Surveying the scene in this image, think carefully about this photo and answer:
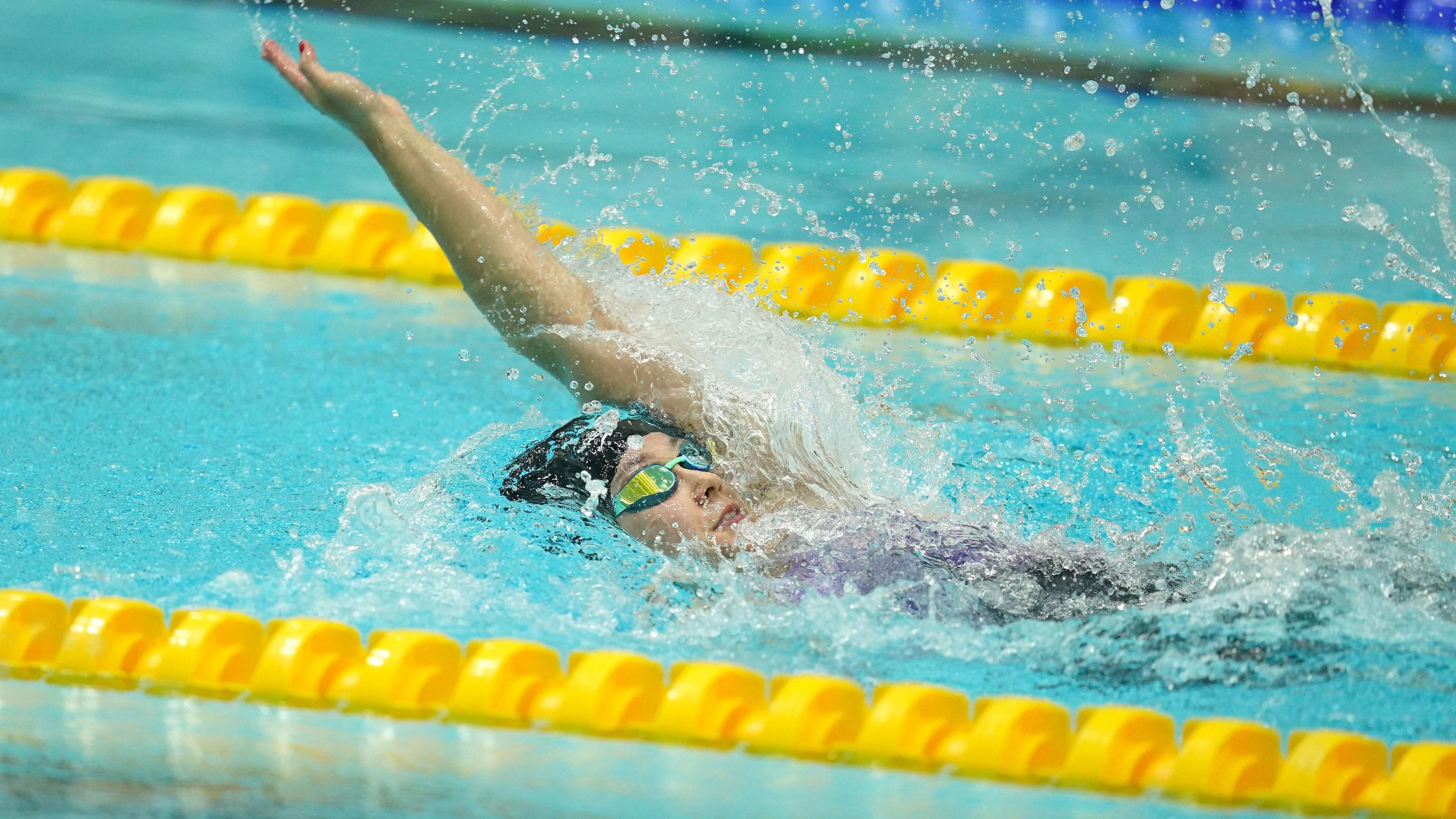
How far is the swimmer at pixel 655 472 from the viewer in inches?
91.5

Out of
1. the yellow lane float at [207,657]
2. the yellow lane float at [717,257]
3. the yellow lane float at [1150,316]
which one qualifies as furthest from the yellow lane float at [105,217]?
the yellow lane float at [1150,316]

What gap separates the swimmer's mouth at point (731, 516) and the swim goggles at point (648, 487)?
78 millimetres

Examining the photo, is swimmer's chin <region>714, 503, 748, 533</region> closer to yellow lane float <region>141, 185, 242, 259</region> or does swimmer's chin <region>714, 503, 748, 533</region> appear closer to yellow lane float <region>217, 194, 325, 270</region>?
yellow lane float <region>217, 194, 325, 270</region>

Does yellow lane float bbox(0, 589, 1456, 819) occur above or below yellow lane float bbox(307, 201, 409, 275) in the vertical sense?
below

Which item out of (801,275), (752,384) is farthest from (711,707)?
(801,275)

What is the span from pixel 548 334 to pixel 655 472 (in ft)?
0.97

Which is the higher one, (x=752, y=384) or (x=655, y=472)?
(x=752, y=384)

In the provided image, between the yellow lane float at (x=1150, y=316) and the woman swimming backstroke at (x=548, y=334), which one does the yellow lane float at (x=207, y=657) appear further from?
the yellow lane float at (x=1150, y=316)

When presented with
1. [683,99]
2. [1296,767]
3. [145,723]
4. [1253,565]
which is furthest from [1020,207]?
[145,723]

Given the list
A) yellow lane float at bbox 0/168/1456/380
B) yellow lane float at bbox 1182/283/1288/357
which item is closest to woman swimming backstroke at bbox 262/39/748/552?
yellow lane float at bbox 0/168/1456/380

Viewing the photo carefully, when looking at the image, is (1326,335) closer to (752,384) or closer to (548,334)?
(752,384)

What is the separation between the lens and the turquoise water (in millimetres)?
2023

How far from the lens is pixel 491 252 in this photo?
238cm

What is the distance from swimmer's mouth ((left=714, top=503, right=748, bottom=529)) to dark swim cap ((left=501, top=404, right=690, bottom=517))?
0.15 metres
